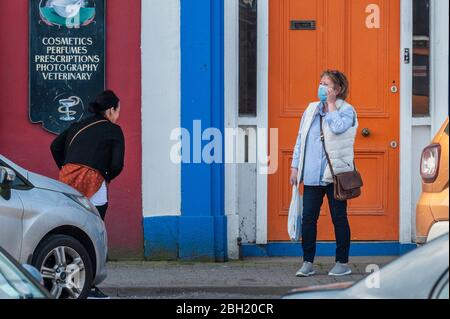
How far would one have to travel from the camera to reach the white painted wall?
403 inches

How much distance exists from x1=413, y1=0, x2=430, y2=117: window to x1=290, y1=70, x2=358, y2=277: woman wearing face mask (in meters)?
1.54

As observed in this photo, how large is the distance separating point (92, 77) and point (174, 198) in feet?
4.80

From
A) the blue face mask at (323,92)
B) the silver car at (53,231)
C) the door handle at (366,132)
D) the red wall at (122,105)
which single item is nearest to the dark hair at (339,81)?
the blue face mask at (323,92)

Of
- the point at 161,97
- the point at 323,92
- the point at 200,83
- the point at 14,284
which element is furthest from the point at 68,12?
the point at 14,284

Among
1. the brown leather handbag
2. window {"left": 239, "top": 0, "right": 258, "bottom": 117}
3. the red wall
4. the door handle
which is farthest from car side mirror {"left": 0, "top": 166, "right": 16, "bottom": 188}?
the door handle

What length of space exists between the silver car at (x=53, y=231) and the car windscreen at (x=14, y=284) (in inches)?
101

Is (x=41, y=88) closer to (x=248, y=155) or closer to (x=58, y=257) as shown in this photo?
(x=248, y=155)

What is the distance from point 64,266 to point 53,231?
11.1 inches

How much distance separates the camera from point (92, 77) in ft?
33.8

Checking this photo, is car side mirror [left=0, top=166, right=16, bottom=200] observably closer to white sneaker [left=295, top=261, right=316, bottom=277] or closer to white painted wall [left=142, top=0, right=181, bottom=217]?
white painted wall [left=142, top=0, right=181, bottom=217]

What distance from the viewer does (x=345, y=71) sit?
10.6m

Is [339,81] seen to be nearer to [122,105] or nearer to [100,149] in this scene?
[100,149]

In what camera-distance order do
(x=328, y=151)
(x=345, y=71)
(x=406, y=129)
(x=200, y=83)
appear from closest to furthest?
(x=328, y=151)
(x=200, y=83)
(x=406, y=129)
(x=345, y=71)

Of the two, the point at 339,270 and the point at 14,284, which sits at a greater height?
the point at 14,284
